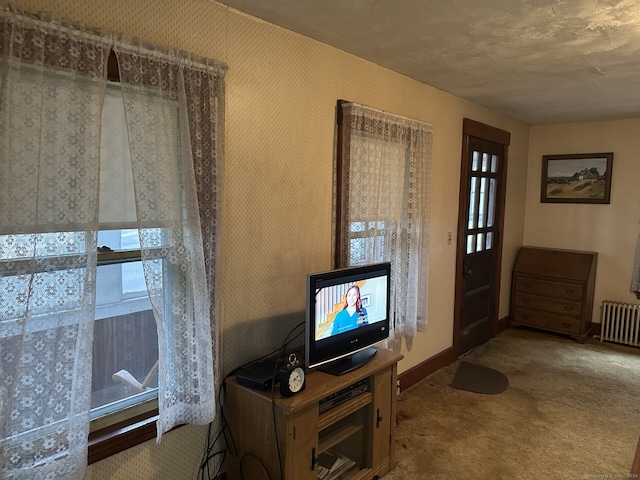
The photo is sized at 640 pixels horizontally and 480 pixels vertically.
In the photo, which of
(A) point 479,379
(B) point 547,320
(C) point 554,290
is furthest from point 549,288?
(A) point 479,379

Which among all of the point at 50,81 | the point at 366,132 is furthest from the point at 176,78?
the point at 366,132

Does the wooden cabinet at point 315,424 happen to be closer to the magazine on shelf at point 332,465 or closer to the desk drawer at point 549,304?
the magazine on shelf at point 332,465

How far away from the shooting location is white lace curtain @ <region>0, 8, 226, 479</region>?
4.62 ft

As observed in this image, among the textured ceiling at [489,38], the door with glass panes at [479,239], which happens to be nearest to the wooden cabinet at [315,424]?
the textured ceiling at [489,38]

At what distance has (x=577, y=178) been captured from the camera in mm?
5023

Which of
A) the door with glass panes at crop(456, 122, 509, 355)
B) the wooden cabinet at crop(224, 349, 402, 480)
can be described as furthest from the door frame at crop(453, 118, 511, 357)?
the wooden cabinet at crop(224, 349, 402, 480)

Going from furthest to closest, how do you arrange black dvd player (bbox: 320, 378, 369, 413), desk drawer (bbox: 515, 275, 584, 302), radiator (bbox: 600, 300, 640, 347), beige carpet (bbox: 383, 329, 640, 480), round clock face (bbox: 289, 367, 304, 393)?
desk drawer (bbox: 515, 275, 584, 302), radiator (bbox: 600, 300, 640, 347), beige carpet (bbox: 383, 329, 640, 480), black dvd player (bbox: 320, 378, 369, 413), round clock face (bbox: 289, 367, 304, 393)

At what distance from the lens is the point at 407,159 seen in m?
3.16

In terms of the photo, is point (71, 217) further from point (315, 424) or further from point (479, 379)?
point (479, 379)

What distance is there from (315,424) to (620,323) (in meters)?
4.18

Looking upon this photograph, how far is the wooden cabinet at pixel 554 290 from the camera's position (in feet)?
15.6

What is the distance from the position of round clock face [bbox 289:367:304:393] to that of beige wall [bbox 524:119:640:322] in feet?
14.2

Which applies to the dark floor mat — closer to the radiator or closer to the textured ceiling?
the radiator

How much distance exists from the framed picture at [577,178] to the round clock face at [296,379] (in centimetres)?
438
